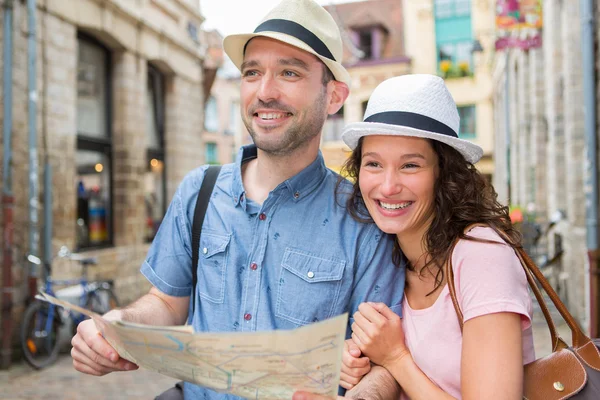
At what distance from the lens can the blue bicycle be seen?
6.55 metres

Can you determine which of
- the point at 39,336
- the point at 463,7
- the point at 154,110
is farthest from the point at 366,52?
the point at 39,336

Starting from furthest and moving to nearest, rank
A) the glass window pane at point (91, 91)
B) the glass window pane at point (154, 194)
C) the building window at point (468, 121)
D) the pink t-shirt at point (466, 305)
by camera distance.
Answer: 1. the building window at point (468, 121)
2. the glass window pane at point (154, 194)
3. the glass window pane at point (91, 91)
4. the pink t-shirt at point (466, 305)

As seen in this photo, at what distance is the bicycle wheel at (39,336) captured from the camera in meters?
6.48

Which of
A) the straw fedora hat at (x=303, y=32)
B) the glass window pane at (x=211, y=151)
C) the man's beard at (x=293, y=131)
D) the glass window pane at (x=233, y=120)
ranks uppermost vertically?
the glass window pane at (x=233, y=120)

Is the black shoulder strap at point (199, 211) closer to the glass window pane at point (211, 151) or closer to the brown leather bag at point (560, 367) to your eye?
the brown leather bag at point (560, 367)

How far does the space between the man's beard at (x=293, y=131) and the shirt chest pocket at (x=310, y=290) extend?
414 millimetres

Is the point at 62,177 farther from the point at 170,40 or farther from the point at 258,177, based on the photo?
the point at 258,177

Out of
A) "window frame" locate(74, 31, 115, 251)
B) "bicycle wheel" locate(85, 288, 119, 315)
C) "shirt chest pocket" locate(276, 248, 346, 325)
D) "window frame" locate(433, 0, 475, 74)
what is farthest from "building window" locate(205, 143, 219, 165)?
"shirt chest pocket" locate(276, 248, 346, 325)

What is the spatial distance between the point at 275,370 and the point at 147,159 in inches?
377

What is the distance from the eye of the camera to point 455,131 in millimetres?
1973

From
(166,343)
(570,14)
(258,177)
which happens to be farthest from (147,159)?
(166,343)

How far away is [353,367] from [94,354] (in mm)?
789

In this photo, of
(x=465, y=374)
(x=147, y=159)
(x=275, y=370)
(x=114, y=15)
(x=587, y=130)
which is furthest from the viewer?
(x=147, y=159)

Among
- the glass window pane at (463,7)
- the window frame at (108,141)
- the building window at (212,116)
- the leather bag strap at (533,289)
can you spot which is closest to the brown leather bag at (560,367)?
the leather bag strap at (533,289)
